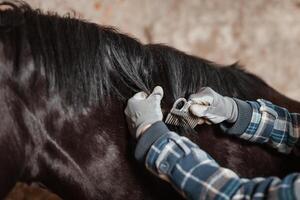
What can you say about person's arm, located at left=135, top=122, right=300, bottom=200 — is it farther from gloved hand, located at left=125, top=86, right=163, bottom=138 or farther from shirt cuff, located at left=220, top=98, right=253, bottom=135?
shirt cuff, located at left=220, top=98, right=253, bottom=135

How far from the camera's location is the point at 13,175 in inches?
28.2

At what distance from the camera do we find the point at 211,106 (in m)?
0.74

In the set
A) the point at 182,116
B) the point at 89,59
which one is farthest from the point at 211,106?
the point at 89,59

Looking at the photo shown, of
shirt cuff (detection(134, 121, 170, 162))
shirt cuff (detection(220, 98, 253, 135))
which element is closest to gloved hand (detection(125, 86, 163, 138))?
shirt cuff (detection(134, 121, 170, 162))

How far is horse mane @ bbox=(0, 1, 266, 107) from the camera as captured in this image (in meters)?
0.71

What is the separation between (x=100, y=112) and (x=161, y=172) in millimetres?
135

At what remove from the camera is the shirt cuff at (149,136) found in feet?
2.26

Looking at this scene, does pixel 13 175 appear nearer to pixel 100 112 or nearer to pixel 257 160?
pixel 100 112

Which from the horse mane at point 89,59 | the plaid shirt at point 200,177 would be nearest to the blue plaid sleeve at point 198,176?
the plaid shirt at point 200,177

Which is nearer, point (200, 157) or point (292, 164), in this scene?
point (200, 157)

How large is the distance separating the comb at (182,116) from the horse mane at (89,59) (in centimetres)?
2

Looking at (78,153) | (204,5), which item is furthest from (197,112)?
(204,5)

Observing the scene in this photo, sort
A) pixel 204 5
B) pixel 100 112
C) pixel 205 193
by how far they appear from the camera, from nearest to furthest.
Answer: pixel 205 193, pixel 100 112, pixel 204 5

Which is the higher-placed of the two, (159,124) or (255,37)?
(159,124)
